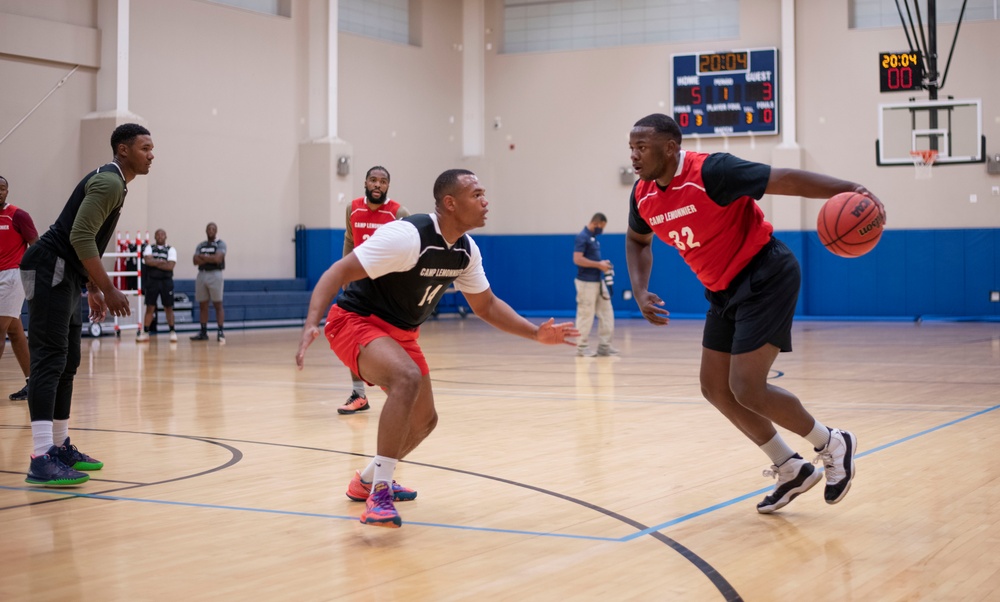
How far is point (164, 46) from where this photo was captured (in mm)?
20328

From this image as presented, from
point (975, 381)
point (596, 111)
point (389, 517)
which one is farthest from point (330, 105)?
point (389, 517)

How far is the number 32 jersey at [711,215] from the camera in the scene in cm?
477

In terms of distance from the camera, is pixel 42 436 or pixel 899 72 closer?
pixel 42 436

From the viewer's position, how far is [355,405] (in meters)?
8.73

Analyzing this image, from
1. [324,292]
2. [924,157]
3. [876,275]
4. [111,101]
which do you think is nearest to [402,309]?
[324,292]

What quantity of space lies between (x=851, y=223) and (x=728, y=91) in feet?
66.7

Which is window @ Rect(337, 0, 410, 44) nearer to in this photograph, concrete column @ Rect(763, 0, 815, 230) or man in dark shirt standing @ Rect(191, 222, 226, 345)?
man in dark shirt standing @ Rect(191, 222, 226, 345)

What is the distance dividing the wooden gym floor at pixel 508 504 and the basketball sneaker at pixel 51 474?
0.30ft

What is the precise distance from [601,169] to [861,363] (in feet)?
44.8

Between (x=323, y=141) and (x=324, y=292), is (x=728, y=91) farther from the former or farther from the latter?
(x=324, y=292)

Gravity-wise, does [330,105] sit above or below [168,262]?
above

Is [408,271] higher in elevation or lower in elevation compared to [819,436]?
higher

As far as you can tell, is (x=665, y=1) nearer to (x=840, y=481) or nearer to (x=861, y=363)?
(x=861, y=363)

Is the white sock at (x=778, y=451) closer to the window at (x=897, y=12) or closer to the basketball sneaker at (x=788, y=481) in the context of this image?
the basketball sneaker at (x=788, y=481)
